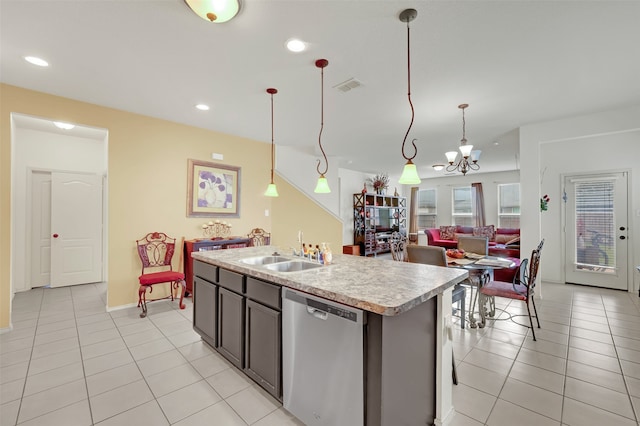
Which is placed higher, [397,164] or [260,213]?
[397,164]

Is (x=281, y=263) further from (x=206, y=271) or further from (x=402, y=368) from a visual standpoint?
(x=402, y=368)

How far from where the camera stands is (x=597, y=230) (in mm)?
4652

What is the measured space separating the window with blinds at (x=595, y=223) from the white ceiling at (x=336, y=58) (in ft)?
5.76

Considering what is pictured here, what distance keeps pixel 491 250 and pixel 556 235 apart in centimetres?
110

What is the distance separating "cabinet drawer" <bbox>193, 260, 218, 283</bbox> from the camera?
8.02 feet

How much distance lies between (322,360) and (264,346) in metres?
0.57

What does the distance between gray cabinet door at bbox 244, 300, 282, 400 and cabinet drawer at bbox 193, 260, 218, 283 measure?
600 mm

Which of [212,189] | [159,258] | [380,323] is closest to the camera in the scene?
[380,323]

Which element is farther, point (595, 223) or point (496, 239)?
point (496, 239)

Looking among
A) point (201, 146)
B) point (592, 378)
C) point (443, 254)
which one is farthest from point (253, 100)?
point (592, 378)

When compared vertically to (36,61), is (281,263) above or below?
below

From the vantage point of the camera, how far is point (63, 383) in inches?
82.3

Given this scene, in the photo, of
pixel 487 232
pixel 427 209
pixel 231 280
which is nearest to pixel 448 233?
pixel 487 232

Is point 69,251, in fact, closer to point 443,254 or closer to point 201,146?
point 201,146
